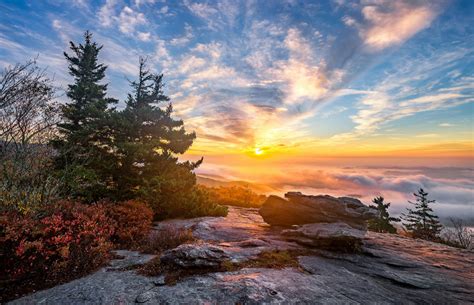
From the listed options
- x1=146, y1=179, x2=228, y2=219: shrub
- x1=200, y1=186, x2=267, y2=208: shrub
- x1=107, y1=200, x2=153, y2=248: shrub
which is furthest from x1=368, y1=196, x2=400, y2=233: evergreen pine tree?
x1=107, y1=200, x2=153, y2=248: shrub

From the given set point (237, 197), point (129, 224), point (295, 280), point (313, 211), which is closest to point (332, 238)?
point (313, 211)

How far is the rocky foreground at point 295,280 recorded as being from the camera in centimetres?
624

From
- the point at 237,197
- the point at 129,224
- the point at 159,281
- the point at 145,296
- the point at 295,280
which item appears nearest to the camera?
the point at 145,296

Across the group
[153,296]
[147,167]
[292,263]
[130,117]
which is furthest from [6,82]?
[292,263]

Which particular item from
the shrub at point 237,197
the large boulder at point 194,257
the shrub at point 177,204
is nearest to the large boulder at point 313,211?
the shrub at point 177,204

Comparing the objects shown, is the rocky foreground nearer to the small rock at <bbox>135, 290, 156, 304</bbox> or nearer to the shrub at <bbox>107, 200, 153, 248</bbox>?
the small rock at <bbox>135, 290, 156, 304</bbox>

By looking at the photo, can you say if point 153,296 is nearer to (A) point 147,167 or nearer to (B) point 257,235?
(B) point 257,235

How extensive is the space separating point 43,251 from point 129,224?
170 inches

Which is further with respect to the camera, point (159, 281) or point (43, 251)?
point (43, 251)

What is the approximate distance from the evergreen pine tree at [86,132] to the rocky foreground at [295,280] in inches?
318

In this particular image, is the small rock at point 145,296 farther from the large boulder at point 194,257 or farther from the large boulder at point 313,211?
the large boulder at point 313,211

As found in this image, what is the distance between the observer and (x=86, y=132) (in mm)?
18500

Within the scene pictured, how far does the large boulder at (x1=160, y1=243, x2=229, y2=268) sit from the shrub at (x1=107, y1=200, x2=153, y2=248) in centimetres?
377

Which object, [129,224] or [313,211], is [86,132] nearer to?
[129,224]
